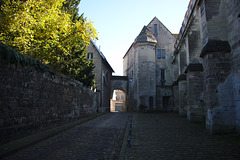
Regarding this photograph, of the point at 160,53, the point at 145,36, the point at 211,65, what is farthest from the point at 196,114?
the point at 160,53

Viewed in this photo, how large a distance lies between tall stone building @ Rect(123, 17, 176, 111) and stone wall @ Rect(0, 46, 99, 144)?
1711 cm

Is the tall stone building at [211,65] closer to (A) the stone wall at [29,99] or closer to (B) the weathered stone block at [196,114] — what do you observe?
(B) the weathered stone block at [196,114]

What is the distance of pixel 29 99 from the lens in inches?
281

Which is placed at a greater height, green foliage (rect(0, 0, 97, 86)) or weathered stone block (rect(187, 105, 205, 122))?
green foliage (rect(0, 0, 97, 86))

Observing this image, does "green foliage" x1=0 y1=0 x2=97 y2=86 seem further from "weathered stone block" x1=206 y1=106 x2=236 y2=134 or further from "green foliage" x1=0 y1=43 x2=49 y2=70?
"weathered stone block" x1=206 y1=106 x2=236 y2=134

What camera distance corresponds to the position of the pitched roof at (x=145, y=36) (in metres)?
28.1

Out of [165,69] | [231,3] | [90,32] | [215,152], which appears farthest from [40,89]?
[165,69]

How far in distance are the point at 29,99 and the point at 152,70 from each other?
22.8m

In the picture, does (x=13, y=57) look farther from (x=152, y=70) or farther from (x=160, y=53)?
(x=160, y=53)

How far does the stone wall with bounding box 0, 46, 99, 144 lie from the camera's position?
5719 millimetres

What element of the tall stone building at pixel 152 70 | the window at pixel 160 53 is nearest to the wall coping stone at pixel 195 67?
the tall stone building at pixel 152 70

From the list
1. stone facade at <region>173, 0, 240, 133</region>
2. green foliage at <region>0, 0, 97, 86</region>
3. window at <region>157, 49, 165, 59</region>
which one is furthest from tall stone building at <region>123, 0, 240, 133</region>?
green foliage at <region>0, 0, 97, 86</region>

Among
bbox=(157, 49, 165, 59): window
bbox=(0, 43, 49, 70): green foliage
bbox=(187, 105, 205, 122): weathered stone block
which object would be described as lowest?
bbox=(187, 105, 205, 122): weathered stone block

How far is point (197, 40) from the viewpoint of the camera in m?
13.3
